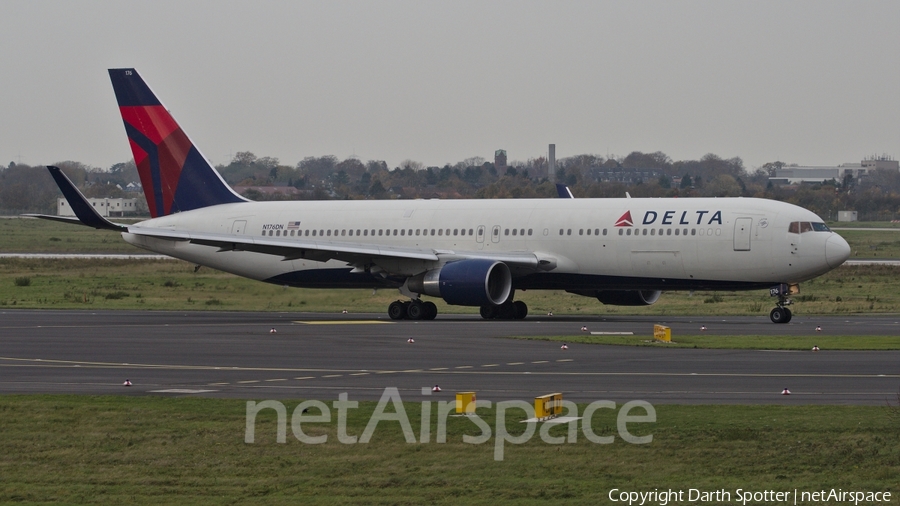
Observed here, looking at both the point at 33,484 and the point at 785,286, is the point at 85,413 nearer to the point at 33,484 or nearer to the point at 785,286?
the point at 33,484

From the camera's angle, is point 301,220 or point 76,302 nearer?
point 301,220

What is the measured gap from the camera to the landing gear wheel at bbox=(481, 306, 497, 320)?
41.7m

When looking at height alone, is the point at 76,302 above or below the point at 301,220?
below

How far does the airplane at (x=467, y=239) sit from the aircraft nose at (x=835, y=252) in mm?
29

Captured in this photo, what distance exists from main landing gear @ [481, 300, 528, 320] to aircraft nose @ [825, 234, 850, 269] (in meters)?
9.90

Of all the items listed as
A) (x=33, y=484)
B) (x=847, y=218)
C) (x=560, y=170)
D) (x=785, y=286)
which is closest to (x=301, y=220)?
(x=785, y=286)

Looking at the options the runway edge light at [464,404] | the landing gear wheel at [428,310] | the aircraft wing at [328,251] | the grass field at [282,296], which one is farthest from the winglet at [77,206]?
the runway edge light at [464,404]

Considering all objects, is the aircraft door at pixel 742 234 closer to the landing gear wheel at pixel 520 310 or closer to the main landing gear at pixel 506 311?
the main landing gear at pixel 506 311

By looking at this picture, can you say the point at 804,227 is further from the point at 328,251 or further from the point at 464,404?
the point at 464,404

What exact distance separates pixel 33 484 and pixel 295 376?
30.7 feet

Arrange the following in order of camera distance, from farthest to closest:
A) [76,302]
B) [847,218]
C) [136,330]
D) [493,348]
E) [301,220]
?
[847,218]
[76,302]
[301,220]
[136,330]
[493,348]

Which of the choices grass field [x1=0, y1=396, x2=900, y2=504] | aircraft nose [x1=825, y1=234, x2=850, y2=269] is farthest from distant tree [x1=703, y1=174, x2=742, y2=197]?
grass field [x1=0, y1=396, x2=900, y2=504]

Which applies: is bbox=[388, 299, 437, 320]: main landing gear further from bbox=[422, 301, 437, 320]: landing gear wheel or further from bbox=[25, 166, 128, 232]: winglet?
bbox=[25, 166, 128, 232]: winglet

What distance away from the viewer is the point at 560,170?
16788 centimetres
